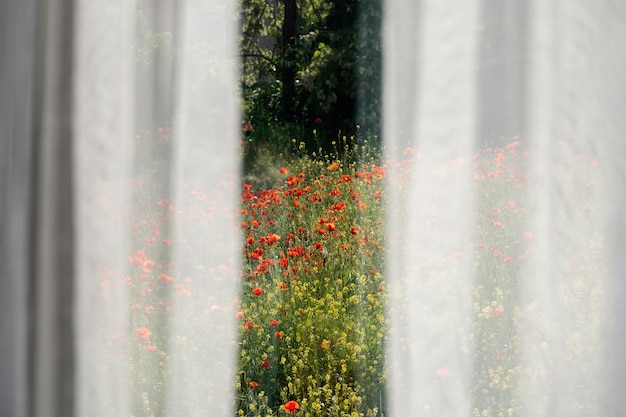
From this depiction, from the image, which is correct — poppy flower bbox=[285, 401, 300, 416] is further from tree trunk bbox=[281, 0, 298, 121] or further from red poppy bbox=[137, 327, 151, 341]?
tree trunk bbox=[281, 0, 298, 121]

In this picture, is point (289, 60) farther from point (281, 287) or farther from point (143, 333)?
point (143, 333)

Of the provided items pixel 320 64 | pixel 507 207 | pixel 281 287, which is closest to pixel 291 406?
pixel 281 287

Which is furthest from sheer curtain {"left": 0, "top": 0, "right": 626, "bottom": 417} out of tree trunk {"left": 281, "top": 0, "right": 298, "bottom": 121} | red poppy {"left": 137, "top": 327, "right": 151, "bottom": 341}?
tree trunk {"left": 281, "top": 0, "right": 298, "bottom": 121}

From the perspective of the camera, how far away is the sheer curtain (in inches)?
37.0

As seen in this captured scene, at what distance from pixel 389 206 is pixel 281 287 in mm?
264

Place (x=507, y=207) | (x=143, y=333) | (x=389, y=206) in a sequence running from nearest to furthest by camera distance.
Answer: (x=507, y=207), (x=389, y=206), (x=143, y=333)

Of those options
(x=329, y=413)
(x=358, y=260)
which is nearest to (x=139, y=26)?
(x=358, y=260)

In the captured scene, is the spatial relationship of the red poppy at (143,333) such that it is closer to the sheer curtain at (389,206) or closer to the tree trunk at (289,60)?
the sheer curtain at (389,206)

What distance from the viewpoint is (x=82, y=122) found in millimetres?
1206

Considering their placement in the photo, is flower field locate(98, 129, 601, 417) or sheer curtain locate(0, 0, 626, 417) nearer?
sheer curtain locate(0, 0, 626, 417)

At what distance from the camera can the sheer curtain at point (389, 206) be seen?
0.94 m

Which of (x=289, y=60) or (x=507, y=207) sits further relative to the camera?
(x=289, y=60)

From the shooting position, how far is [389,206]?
48.3 inches

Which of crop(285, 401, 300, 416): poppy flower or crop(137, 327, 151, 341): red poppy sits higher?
crop(137, 327, 151, 341): red poppy
